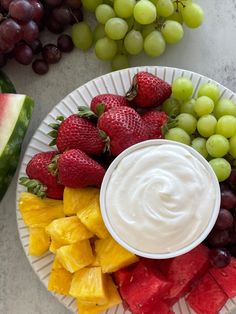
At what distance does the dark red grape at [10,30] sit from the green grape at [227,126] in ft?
1.72

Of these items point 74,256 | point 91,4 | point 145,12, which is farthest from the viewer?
point 91,4

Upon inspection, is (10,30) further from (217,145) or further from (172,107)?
(217,145)

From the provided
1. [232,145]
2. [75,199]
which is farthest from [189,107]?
[75,199]

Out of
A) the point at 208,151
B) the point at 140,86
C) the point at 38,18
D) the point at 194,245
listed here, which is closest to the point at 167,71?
the point at 140,86

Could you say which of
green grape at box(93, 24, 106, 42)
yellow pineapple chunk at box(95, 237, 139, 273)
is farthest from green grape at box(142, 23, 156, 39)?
yellow pineapple chunk at box(95, 237, 139, 273)

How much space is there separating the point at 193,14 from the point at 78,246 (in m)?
0.64

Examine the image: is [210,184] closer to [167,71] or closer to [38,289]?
[167,71]

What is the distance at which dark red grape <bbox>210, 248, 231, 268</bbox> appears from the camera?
115 cm

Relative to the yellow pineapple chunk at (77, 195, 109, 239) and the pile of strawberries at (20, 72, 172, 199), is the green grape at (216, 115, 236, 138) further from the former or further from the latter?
the yellow pineapple chunk at (77, 195, 109, 239)

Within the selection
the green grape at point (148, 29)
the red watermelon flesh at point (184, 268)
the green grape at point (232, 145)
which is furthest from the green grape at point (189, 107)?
the red watermelon flesh at point (184, 268)

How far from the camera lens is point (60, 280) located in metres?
1.22

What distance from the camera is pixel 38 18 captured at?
1.33 meters

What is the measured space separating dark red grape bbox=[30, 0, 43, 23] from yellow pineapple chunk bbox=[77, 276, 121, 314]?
663 millimetres

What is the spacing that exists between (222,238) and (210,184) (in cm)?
15
